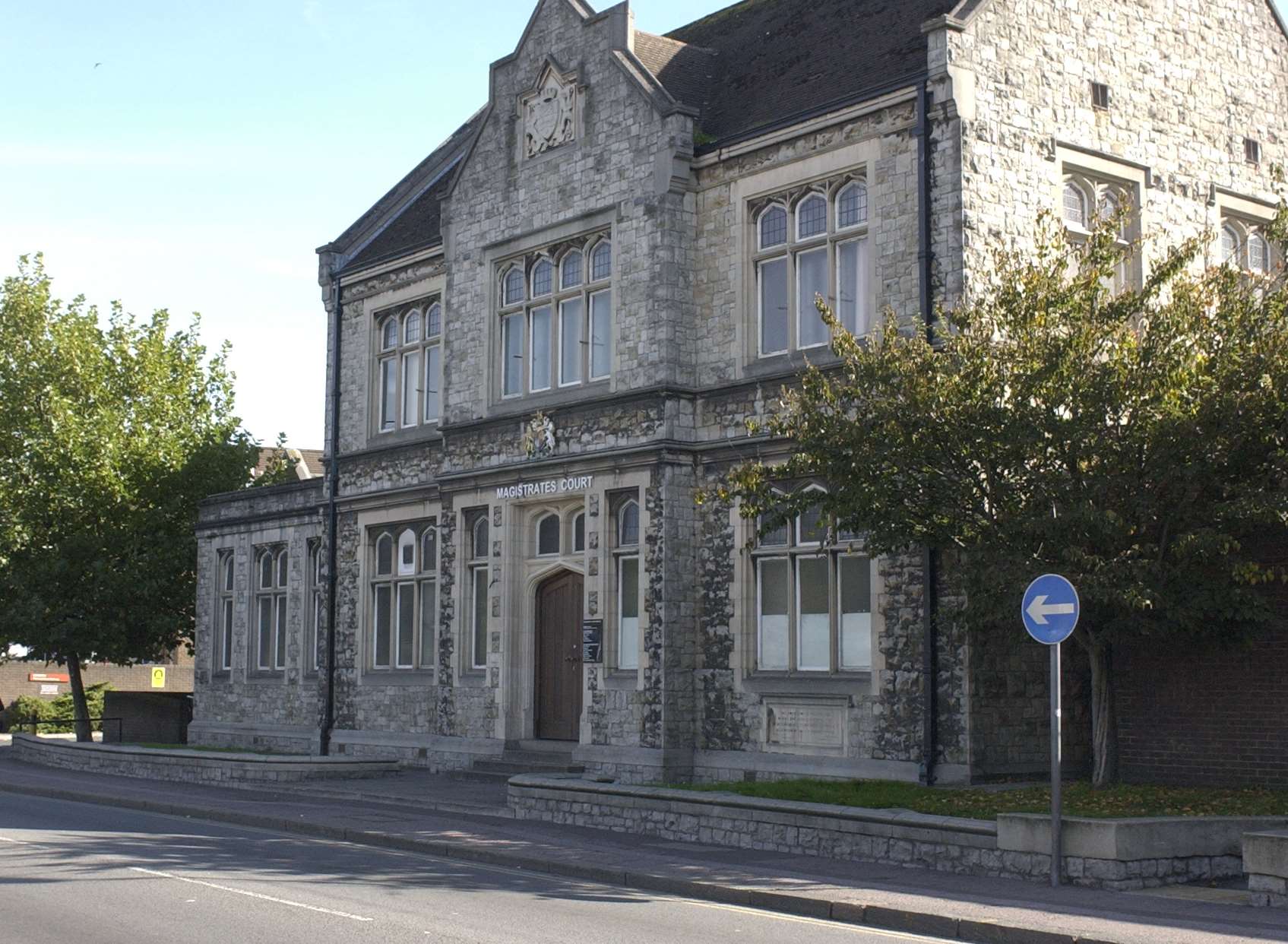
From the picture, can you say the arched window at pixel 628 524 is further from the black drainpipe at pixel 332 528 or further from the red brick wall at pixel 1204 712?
the black drainpipe at pixel 332 528

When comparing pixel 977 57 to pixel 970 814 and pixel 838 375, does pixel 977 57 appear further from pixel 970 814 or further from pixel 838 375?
pixel 970 814

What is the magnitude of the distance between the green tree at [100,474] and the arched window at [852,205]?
20.2 meters

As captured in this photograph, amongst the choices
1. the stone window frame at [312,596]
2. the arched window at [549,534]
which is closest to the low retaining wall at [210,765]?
the stone window frame at [312,596]

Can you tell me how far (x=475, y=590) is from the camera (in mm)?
25641

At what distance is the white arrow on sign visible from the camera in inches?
528

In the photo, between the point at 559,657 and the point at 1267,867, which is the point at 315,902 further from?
the point at 559,657

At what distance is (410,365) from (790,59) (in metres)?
9.11

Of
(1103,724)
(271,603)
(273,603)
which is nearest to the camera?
(1103,724)

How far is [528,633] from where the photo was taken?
24.4 meters

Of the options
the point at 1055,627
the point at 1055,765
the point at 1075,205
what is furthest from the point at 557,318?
the point at 1055,765

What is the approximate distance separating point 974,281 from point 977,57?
2.75 metres

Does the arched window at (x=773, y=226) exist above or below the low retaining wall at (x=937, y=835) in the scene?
above

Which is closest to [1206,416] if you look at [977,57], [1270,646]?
[1270,646]

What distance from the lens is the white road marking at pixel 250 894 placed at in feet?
39.4
